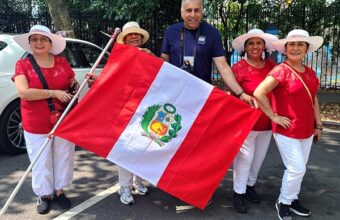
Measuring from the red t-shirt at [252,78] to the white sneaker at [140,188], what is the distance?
4.72ft

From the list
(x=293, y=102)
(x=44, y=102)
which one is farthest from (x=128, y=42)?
(x=293, y=102)

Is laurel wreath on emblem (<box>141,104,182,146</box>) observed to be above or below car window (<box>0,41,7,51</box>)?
below

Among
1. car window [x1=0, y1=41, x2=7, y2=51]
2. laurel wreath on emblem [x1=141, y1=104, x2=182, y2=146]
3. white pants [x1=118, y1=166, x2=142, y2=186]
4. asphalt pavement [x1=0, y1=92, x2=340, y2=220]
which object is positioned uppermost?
car window [x1=0, y1=41, x2=7, y2=51]

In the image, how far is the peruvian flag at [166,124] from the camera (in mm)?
3738

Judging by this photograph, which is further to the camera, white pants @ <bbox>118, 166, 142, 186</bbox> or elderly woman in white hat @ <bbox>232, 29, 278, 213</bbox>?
white pants @ <bbox>118, 166, 142, 186</bbox>

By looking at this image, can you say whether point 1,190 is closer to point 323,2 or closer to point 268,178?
point 268,178

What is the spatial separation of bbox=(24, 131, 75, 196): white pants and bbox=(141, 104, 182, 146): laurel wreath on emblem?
879mm

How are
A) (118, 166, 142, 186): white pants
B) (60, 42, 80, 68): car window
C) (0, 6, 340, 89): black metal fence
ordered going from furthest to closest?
(0, 6, 340, 89): black metal fence
(60, 42, 80, 68): car window
(118, 166, 142, 186): white pants

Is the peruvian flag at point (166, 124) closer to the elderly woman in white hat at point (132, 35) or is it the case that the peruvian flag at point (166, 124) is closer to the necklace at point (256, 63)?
the elderly woman in white hat at point (132, 35)

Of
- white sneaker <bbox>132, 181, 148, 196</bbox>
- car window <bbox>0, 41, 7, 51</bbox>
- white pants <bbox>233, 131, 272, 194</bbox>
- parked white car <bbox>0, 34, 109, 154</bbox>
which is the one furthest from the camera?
car window <bbox>0, 41, 7, 51</bbox>

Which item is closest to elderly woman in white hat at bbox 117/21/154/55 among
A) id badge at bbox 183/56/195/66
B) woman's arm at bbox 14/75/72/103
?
id badge at bbox 183/56/195/66

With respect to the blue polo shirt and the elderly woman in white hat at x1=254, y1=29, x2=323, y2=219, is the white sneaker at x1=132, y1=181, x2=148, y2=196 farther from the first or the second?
the elderly woman in white hat at x1=254, y1=29, x2=323, y2=219

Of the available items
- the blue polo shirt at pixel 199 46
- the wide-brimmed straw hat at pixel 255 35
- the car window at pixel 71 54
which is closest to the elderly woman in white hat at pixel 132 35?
the blue polo shirt at pixel 199 46

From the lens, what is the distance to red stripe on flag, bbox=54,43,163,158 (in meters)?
3.72
